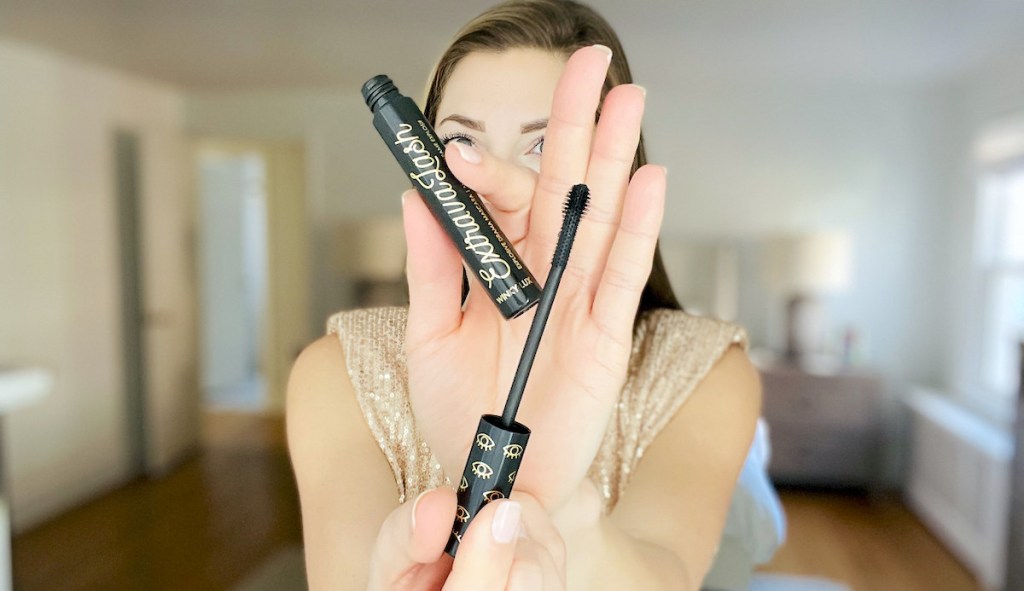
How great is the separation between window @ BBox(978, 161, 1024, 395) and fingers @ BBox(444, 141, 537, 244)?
1.82m

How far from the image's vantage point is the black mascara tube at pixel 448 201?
0.21 m

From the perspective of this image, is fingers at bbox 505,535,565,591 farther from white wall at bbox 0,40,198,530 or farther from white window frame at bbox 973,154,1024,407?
white window frame at bbox 973,154,1024,407

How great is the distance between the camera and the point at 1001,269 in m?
1.68

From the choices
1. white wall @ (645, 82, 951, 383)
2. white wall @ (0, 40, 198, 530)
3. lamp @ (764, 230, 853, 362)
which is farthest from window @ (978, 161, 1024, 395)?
white wall @ (0, 40, 198, 530)

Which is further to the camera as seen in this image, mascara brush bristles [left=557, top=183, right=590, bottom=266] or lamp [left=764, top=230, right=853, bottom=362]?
lamp [left=764, top=230, right=853, bottom=362]

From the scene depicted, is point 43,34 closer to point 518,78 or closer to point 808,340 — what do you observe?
point 518,78

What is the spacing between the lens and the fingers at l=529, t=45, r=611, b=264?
0.73 feet

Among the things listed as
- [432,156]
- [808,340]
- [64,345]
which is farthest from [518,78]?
[808,340]

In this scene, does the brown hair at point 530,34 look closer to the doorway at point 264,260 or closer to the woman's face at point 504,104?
the woman's face at point 504,104

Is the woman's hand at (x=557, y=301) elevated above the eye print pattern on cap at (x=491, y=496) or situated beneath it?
elevated above

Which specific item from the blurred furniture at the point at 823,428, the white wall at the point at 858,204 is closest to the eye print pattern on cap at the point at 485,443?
the white wall at the point at 858,204

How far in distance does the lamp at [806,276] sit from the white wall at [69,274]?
1.63 metres

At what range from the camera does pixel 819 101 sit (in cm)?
177

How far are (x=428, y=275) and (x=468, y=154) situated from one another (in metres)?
0.05
